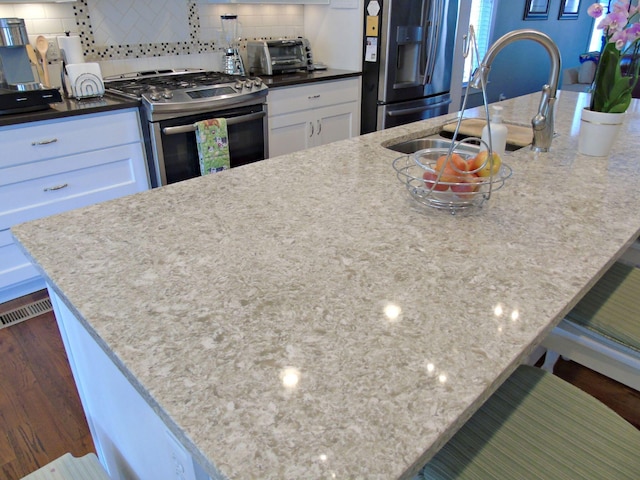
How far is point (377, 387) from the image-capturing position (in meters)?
0.67

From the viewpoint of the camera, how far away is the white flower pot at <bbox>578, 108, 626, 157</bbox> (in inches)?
61.7

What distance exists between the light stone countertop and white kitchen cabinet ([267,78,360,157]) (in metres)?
1.82

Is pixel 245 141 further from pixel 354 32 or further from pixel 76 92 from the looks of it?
pixel 354 32

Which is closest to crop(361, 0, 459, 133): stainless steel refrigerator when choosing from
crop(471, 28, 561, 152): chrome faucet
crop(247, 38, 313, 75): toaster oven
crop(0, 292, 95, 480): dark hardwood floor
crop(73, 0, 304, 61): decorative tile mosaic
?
crop(247, 38, 313, 75): toaster oven

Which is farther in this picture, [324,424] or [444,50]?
[444,50]

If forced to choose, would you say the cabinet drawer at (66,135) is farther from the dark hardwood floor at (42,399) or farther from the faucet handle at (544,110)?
the faucet handle at (544,110)

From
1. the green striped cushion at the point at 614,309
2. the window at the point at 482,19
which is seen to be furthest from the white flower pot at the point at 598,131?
the window at the point at 482,19

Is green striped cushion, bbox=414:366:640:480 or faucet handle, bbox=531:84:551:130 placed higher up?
faucet handle, bbox=531:84:551:130

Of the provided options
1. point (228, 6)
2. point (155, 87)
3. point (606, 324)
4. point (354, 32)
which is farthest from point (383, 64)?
point (606, 324)

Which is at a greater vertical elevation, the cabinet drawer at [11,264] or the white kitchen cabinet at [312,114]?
the white kitchen cabinet at [312,114]

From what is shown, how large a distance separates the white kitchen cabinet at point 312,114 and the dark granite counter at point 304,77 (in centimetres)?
4

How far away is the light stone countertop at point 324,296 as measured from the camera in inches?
24.0

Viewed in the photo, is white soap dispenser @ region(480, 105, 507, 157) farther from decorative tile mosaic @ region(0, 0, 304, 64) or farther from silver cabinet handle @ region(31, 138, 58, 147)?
decorative tile mosaic @ region(0, 0, 304, 64)

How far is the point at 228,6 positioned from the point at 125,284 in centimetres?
308
